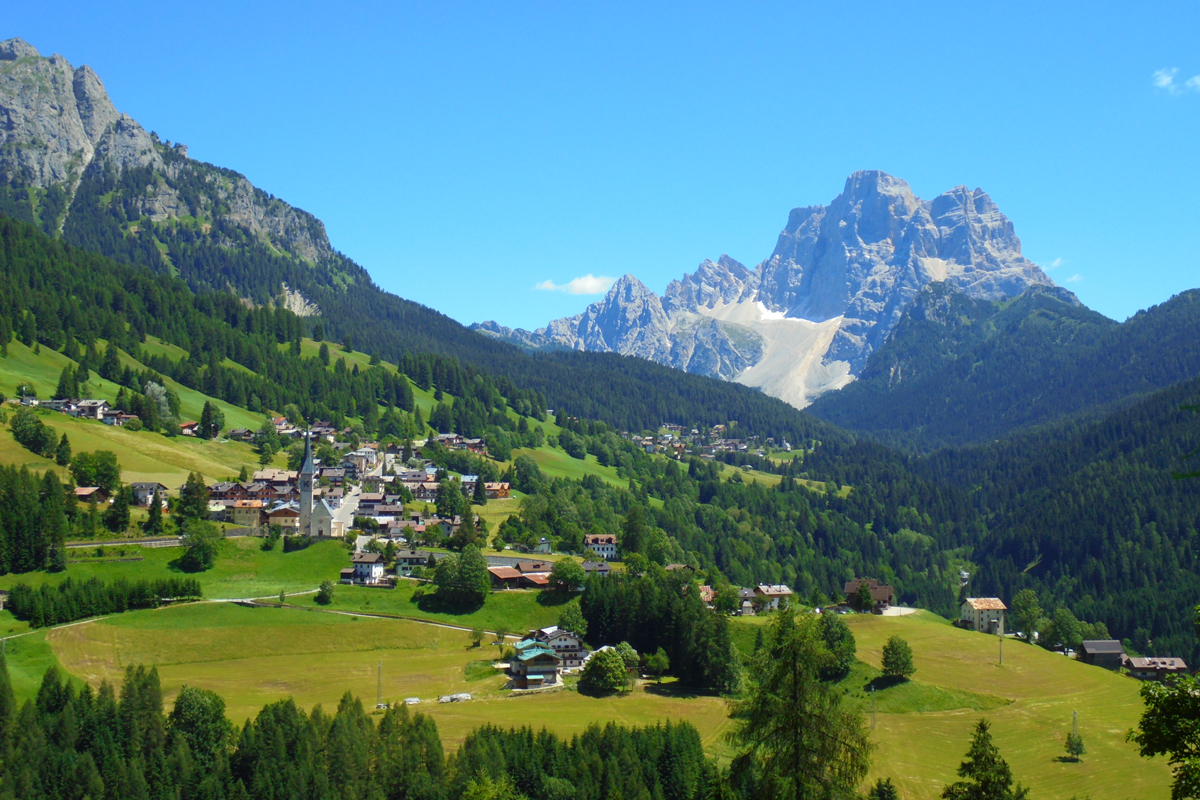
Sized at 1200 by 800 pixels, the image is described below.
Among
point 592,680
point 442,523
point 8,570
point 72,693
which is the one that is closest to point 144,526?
point 8,570

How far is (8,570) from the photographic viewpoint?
315 ft

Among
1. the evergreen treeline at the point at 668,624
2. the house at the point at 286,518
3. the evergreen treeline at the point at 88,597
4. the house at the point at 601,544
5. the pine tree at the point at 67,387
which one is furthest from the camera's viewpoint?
the pine tree at the point at 67,387

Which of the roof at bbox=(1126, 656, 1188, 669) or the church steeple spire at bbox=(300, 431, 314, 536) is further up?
the church steeple spire at bbox=(300, 431, 314, 536)

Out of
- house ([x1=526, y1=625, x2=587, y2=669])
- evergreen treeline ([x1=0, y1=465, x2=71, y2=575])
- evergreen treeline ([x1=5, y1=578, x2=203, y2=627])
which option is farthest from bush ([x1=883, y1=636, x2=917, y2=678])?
evergreen treeline ([x1=0, y1=465, x2=71, y2=575])

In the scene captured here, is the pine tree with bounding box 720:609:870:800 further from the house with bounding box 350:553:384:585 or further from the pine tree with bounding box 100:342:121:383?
the pine tree with bounding box 100:342:121:383

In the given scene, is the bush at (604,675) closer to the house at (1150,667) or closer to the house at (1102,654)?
the house at (1102,654)

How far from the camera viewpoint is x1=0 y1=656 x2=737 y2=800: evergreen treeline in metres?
59.9

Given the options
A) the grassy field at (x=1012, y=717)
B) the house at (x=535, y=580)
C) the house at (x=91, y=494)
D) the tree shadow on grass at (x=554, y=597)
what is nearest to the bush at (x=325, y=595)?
the house at (x=535, y=580)

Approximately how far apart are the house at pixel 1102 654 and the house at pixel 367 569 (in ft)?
261

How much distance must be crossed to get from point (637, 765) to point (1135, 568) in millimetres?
143410

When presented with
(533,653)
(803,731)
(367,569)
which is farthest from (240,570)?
(803,731)

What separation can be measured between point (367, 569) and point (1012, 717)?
→ 216 ft

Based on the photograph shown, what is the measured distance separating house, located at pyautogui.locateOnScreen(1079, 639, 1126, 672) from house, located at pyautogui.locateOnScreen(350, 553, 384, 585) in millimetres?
79685

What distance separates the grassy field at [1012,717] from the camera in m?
72.8
